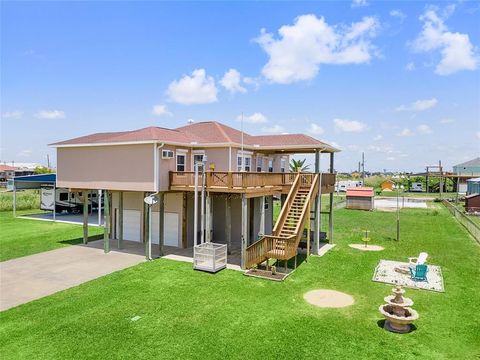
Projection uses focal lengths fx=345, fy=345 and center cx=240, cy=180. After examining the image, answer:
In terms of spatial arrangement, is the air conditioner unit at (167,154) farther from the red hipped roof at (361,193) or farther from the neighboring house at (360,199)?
the red hipped roof at (361,193)

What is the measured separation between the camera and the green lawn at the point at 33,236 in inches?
702

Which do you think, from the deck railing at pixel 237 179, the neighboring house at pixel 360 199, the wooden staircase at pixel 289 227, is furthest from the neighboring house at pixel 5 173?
the wooden staircase at pixel 289 227

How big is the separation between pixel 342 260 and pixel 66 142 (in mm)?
15953

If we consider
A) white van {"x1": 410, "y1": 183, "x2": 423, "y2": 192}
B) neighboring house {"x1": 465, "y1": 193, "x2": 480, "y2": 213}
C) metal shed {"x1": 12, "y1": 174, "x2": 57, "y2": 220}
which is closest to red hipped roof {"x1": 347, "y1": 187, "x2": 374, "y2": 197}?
neighboring house {"x1": 465, "y1": 193, "x2": 480, "y2": 213}

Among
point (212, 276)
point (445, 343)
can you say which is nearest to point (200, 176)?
point (212, 276)

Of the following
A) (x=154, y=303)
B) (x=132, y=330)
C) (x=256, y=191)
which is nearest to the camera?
(x=132, y=330)

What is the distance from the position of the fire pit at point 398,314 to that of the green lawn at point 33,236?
16253 mm

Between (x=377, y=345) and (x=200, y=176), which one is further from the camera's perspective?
(x=200, y=176)

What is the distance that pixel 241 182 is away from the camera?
48.7 ft

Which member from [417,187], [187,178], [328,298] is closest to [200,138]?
[187,178]

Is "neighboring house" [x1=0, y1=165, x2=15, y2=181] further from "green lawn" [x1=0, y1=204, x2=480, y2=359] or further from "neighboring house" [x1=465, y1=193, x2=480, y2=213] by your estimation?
"neighboring house" [x1=465, y1=193, x2=480, y2=213]

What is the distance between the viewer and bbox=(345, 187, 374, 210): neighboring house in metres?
37.5

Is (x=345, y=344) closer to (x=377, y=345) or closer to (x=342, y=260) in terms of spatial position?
(x=377, y=345)

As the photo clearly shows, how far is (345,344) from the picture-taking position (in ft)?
27.6
